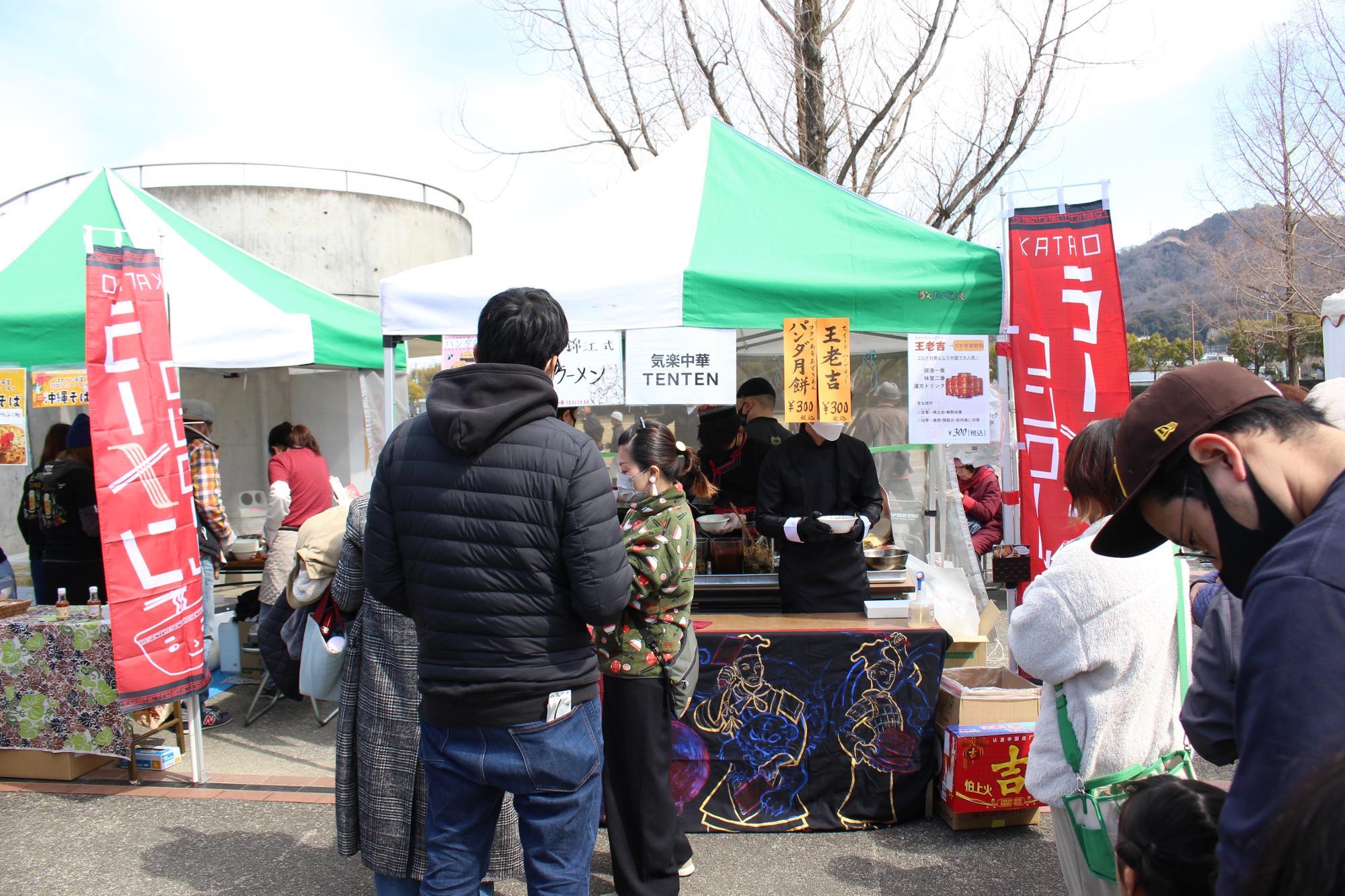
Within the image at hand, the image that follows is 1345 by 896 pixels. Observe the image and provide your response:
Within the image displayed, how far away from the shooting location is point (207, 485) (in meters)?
5.38

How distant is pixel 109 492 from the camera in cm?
374

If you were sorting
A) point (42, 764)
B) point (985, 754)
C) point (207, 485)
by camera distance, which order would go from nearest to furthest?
point (985, 754) → point (42, 764) → point (207, 485)

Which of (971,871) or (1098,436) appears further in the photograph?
(971,871)

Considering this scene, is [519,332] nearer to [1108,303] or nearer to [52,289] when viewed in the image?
[1108,303]

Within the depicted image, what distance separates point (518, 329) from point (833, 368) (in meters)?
2.26

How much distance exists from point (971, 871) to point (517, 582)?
2.32m

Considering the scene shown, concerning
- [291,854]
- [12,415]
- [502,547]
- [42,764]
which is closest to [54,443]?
[12,415]

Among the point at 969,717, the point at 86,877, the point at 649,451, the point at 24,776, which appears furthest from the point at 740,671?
the point at 24,776

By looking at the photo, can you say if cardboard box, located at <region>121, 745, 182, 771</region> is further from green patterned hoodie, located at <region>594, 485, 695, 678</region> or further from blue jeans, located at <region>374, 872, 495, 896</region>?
green patterned hoodie, located at <region>594, 485, 695, 678</region>

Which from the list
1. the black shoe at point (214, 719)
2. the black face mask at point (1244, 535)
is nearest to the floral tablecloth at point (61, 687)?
the black shoe at point (214, 719)

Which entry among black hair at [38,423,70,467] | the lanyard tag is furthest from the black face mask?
black hair at [38,423,70,467]

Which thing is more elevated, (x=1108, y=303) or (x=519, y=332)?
(x=1108, y=303)

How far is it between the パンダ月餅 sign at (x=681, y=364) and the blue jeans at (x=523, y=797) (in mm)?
2201

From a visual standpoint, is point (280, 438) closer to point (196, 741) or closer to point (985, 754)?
point (196, 741)
